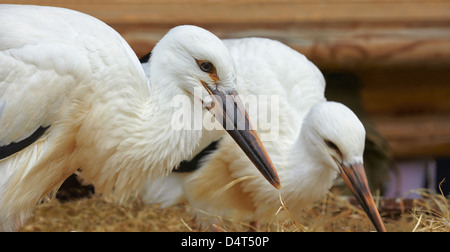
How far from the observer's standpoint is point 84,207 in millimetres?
2193

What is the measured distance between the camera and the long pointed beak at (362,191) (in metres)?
1.40

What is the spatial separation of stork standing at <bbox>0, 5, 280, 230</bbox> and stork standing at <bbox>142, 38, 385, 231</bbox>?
0.25m

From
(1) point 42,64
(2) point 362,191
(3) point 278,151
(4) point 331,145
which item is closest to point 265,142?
(3) point 278,151

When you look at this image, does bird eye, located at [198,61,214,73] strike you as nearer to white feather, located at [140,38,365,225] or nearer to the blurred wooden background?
white feather, located at [140,38,365,225]

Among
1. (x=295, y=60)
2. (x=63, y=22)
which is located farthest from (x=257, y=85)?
(x=63, y=22)

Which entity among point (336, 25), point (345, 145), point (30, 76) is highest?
point (336, 25)

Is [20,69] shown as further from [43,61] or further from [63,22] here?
[63,22]

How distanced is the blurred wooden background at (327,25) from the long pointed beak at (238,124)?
1.73ft

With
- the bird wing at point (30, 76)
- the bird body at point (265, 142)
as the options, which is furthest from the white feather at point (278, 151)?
the bird wing at point (30, 76)

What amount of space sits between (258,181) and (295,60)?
0.38m

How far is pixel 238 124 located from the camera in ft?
4.20

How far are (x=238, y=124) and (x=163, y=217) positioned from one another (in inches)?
36.0

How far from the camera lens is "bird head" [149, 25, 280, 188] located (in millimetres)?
1245

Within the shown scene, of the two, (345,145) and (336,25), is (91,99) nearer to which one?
(345,145)
